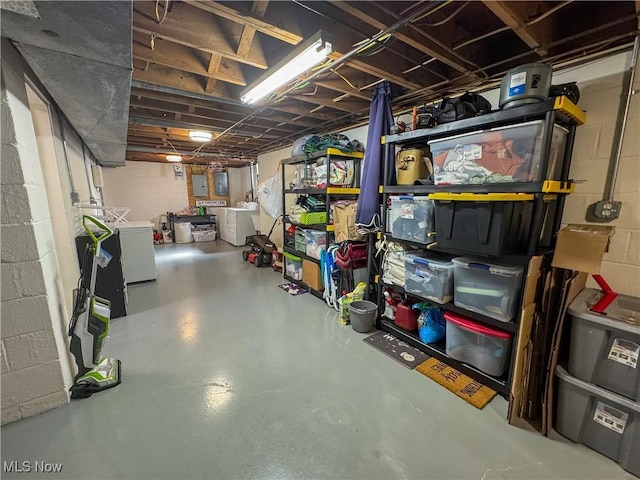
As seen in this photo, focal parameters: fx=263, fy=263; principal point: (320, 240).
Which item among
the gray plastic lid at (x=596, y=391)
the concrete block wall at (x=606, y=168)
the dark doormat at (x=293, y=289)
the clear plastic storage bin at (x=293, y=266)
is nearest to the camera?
the gray plastic lid at (x=596, y=391)

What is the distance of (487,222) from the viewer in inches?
64.9

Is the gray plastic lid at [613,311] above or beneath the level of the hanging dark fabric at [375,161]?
beneath

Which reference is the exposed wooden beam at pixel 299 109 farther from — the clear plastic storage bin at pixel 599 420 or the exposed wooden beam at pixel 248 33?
the clear plastic storage bin at pixel 599 420

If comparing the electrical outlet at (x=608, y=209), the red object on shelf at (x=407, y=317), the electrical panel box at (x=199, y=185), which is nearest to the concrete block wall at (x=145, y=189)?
A: the electrical panel box at (x=199, y=185)

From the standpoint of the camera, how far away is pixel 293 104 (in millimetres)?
3217

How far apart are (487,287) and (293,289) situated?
2.58 m

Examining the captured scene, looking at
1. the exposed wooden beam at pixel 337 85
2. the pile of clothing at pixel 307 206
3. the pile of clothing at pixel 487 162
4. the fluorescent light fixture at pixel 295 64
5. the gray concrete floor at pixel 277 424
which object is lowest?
the gray concrete floor at pixel 277 424

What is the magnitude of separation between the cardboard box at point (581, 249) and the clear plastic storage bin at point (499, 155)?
1.19ft

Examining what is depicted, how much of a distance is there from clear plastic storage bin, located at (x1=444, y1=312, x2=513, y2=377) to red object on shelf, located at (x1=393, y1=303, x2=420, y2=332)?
382 millimetres

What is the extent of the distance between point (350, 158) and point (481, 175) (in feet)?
6.31

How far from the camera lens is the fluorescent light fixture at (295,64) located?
1.56 m

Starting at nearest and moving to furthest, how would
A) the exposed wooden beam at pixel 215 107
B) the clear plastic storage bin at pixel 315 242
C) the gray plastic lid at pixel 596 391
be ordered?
1. the gray plastic lid at pixel 596 391
2. the exposed wooden beam at pixel 215 107
3. the clear plastic storage bin at pixel 315 242

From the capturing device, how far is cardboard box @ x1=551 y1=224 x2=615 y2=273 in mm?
1345
